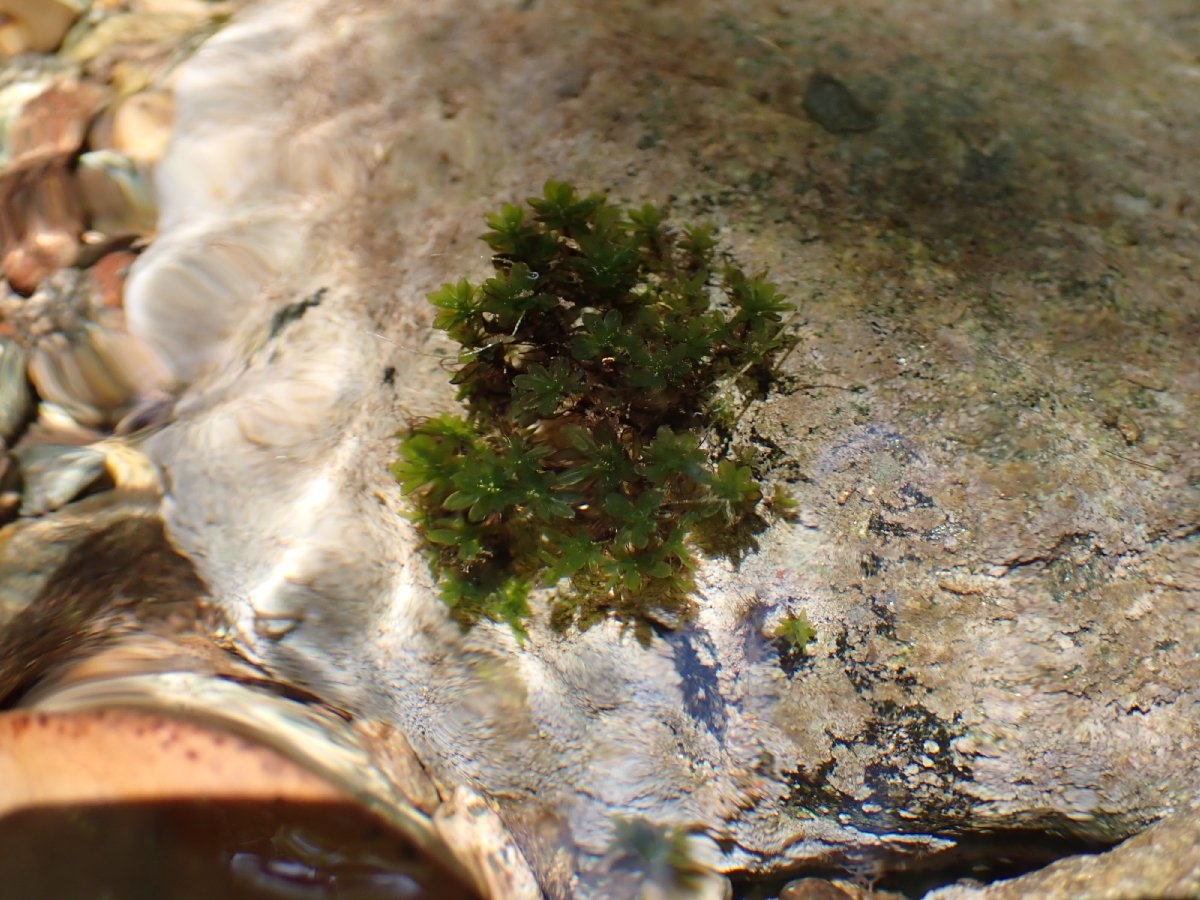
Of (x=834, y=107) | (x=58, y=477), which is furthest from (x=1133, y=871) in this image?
(x=58, y=477)

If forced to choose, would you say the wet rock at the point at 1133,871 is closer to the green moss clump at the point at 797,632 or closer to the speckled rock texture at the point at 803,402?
the speckled rock texture at the point at 803,402

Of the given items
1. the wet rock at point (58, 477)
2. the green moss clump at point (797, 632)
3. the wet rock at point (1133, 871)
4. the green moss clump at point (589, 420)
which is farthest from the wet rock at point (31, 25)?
the wet rock at point (1133, 871)

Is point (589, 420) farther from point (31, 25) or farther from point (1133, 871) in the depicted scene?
point (31, 25)

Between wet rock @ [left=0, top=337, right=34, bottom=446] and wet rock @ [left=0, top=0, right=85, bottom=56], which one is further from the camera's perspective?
wet rock @ [left=0, top=0, right=85, bottom=56]

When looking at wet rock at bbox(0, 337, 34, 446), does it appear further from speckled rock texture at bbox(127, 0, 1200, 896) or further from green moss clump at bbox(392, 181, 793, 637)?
green moss clump at bbox(392, 181, 793, 637)

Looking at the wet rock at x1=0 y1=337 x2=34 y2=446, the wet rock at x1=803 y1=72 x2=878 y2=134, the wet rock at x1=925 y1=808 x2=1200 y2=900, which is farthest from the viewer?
the wet rock at x1=0 y1=337 x2=34 y2=446

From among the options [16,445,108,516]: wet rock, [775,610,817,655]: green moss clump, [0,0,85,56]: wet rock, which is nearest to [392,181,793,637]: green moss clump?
[775,610,817,655]: green moss clump
